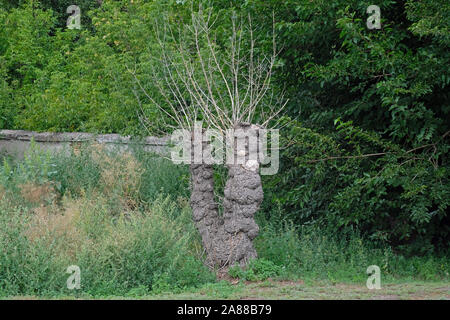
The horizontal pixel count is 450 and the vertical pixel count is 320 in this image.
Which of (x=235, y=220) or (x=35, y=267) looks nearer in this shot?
(x=35, y=267)

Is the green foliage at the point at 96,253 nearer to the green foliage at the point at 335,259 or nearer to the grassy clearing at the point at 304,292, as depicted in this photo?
the grassy clearing at the point at 304,292

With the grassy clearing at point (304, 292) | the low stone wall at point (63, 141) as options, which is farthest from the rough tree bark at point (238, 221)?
the low stone wall at point (63, 141)

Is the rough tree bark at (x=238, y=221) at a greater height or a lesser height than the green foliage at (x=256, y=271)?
greater

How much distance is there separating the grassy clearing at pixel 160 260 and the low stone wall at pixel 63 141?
2447mm

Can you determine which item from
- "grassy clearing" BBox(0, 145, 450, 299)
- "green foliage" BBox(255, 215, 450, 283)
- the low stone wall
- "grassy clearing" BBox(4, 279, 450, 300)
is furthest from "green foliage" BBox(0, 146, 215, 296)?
the low stone wall

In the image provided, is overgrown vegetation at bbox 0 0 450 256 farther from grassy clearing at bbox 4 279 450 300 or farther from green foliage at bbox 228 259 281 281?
green foliage at bbox 228 259 281 281

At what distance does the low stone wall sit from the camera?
1227 centimetres

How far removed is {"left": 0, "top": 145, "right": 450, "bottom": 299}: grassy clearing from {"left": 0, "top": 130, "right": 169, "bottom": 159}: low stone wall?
2447mm

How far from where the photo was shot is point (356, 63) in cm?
793

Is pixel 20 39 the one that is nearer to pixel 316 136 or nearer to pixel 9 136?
pixel 9 136

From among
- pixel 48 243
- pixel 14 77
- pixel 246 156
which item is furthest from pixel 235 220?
pixel 14 77

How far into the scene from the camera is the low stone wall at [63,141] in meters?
12.3

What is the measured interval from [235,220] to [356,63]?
99.8 inches

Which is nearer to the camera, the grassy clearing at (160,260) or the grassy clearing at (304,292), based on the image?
→ the grassy clearing at (304,292)
